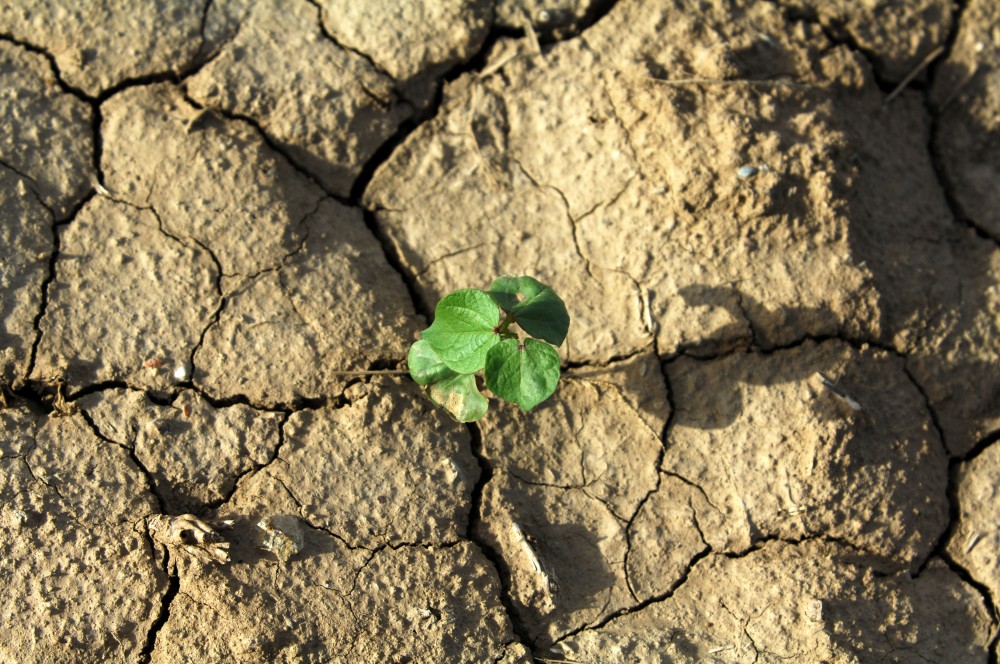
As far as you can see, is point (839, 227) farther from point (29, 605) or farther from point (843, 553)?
point (29, 605)

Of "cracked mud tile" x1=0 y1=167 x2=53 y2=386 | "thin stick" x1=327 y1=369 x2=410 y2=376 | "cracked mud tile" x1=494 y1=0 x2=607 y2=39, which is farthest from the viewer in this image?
"cracked mud tile" x1=494 y1=0 x2=607 y2=39

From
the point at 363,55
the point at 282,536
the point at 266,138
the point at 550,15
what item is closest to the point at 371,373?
the point at 282,536

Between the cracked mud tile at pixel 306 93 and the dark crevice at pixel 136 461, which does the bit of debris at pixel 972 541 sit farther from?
the dark crevice at pixel 136 461

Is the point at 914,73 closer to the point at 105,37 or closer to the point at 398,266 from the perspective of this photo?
the point at 398,266

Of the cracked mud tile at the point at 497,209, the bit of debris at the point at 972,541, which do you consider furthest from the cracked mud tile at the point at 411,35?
the bit of debris at the point at 972,541

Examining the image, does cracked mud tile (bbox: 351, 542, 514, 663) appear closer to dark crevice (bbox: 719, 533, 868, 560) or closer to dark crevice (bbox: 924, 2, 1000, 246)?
dark crevice (bbox: 719, 533, 868, 560)

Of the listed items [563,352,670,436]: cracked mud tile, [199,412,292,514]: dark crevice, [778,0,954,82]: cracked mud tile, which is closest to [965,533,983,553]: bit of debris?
[563,352,670,436]: cracked mud tile

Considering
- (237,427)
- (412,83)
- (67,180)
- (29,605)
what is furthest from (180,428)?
(412,83)
